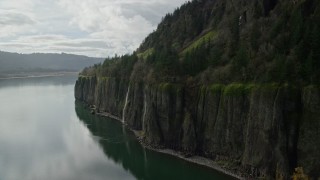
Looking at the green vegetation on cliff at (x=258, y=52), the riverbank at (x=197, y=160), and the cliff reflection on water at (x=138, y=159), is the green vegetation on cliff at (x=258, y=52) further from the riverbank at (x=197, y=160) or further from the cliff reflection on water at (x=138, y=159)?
the cliff reflection on water at (x=138, y=159)

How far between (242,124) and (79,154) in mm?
42657

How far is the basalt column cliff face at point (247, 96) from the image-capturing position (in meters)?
65.2

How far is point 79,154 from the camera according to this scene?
96312mm

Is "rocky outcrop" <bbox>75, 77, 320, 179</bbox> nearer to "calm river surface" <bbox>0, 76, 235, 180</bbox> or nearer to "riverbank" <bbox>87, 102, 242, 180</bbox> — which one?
"riverbank" <bbox>87, 102, 242, 180</bbox>

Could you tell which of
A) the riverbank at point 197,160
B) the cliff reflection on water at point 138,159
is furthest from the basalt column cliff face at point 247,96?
the cliff reflection on water at point 138,159

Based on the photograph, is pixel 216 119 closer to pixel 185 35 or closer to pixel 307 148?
pixel 307 148

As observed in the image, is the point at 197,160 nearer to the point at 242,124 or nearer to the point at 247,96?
the point at 242,124

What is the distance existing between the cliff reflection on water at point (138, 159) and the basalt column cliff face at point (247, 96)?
12.7 feet

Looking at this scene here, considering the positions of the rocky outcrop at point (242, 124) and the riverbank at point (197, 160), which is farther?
the riverbank at point (197, 160)

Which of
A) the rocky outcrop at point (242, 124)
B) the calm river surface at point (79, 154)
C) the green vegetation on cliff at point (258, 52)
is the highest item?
the green vegetation on cliff at point (258, 52)

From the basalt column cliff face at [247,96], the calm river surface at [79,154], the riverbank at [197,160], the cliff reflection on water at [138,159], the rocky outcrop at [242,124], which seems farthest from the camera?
the calm river surface at [79,154]

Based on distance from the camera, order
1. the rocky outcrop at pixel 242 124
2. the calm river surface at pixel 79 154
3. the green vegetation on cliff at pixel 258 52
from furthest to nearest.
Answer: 1. the calm river surface at pixel 79 154
2. the green vegetation on cliff at pixel 258 52
3. the rocky outcrop at pixel 242 124

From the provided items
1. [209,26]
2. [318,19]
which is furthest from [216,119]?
[209,26]

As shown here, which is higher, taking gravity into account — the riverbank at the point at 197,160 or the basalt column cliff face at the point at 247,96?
the basalt column cliff face at the point at 247,96
